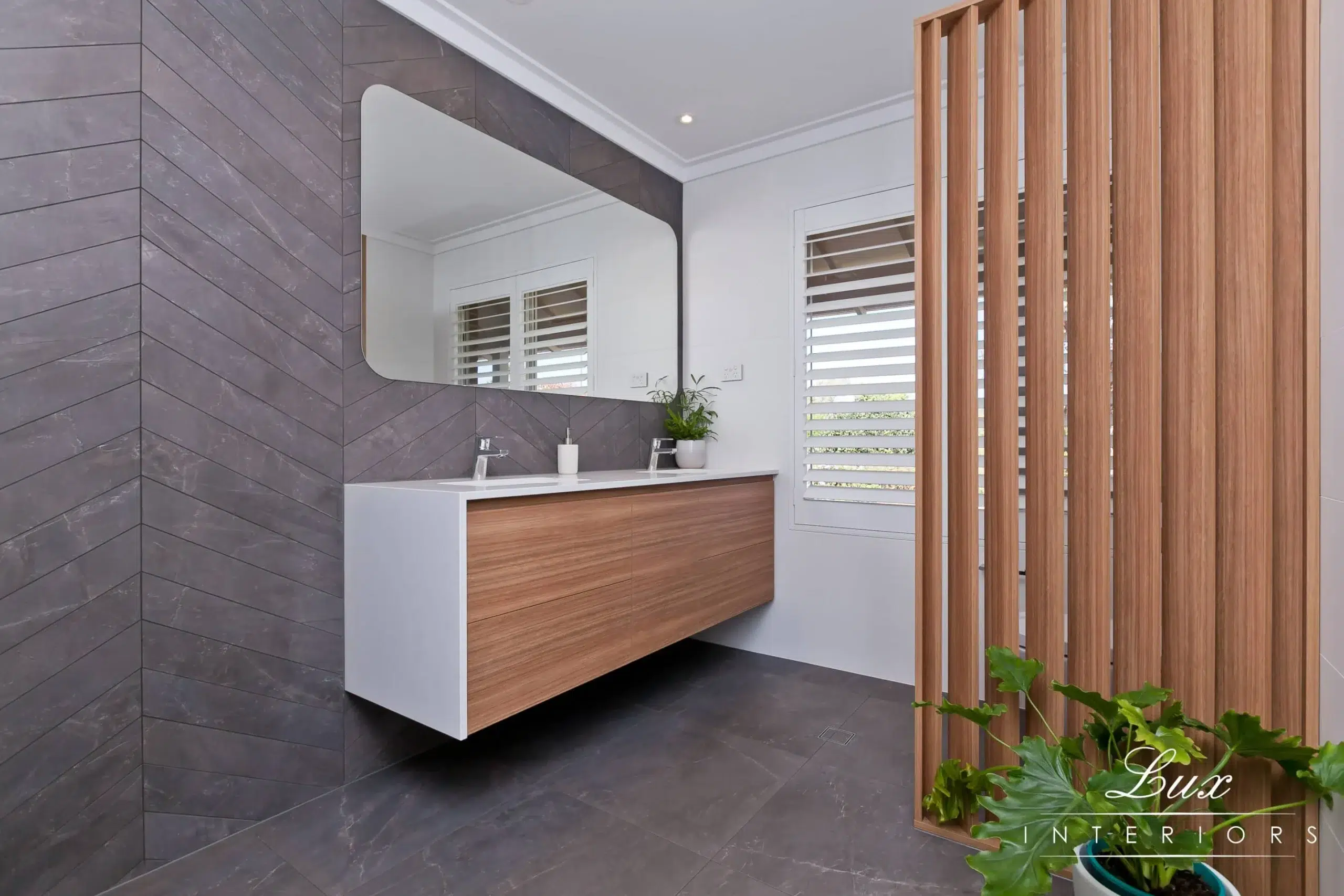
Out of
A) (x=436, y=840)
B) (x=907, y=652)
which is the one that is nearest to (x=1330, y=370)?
(x=907, y=652)

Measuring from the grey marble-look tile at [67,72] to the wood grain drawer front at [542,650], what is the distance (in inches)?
59.6

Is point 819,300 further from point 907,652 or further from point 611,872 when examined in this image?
point 611,872

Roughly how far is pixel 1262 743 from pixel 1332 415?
23.3 inches

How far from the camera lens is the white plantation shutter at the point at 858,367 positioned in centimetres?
284

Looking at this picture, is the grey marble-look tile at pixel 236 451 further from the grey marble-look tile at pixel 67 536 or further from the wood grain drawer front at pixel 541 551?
the wood grain drawer front at pixel 541 551

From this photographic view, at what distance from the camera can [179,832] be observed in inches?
65.2

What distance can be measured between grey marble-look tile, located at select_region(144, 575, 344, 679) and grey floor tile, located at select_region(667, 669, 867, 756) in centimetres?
125

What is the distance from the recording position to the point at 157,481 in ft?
5.29

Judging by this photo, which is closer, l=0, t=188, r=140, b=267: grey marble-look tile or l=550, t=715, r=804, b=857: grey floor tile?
l=0, t=188, r=140, b=267: grey marble-look tile

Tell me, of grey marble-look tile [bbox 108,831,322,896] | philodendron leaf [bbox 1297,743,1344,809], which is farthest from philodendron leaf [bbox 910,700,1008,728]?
grey marble-look tile [bbox 108,831,322,896]

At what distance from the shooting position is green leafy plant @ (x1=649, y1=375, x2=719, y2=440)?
3260mm

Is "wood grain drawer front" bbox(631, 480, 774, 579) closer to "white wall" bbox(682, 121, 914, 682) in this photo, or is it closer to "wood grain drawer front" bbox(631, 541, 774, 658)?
"wood grain drawer front" bbox(631, 541, 774, 658)

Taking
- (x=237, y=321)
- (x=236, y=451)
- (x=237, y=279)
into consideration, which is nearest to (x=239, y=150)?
(x=237, y=279)

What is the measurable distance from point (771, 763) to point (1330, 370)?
173cm
